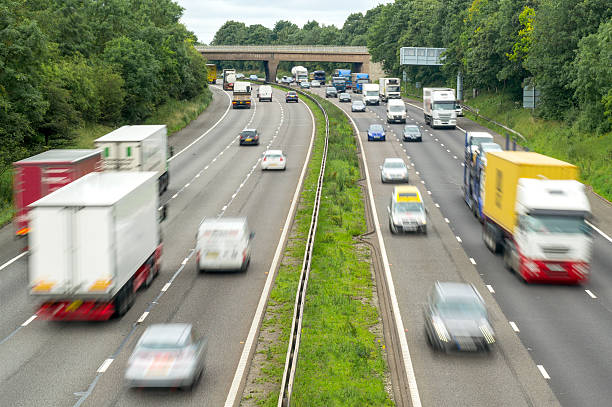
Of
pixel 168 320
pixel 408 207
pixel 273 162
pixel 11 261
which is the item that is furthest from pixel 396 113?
pixel 168 320

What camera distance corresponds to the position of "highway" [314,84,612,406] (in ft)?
60.0

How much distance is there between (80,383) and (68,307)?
376 centimetres

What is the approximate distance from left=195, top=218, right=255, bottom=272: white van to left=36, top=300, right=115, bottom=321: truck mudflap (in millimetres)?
6070

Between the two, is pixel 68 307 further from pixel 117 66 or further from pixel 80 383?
pixel 117 66

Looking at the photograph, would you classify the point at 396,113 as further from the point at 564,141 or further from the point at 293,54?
the point at 293,54

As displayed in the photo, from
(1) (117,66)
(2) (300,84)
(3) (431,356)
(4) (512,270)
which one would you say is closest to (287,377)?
(3) (431,356)

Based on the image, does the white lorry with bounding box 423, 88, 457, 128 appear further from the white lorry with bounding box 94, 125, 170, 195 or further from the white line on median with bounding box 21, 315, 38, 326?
the white line on median with bounding box 21, 315, 38, 326

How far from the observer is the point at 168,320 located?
902 inches

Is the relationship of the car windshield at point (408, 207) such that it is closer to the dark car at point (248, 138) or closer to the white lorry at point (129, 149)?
the white lorry at point (129, 149)

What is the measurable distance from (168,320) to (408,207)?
53.0ft

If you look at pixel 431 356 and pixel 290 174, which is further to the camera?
pixel 290 174

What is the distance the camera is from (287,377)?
17672mm

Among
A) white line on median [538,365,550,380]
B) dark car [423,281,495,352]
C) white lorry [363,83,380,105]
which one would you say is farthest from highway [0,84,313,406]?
white lorry [363,83,380,105]

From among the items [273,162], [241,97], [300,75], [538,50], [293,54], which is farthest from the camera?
[293,54]
